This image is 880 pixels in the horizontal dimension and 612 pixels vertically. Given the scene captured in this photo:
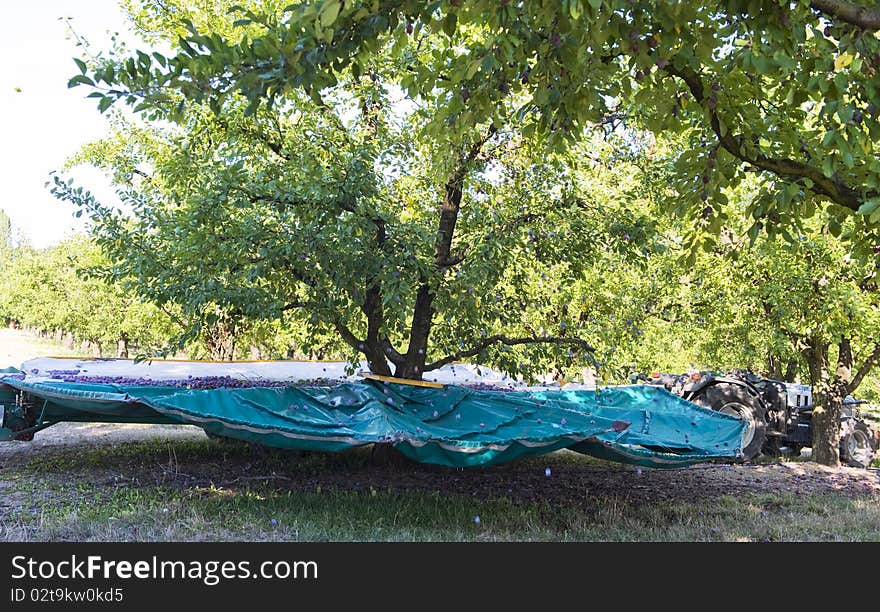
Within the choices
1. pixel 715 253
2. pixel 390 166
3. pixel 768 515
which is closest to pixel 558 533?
pixel 768 515

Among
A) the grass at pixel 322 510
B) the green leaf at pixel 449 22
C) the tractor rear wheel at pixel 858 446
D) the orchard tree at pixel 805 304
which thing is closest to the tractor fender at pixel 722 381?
the orchard tree at pixel 805 304

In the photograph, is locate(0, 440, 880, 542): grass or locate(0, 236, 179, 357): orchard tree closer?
locate(0, 440, 880, 542): grass

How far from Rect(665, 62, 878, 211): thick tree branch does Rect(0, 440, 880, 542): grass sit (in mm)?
2892

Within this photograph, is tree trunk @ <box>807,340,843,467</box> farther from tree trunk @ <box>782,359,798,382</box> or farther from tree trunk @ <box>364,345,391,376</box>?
tree trunk @ <box>364,345,391,376</box>

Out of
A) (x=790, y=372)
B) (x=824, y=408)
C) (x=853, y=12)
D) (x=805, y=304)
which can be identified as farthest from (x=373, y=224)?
(x=790, y=372)

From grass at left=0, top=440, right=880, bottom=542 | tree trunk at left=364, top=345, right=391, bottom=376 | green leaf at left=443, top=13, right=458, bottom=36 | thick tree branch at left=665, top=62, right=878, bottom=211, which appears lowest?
grass at left=0, top=440, right=880, bottom=542

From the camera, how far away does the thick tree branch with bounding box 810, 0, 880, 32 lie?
12.2 ft

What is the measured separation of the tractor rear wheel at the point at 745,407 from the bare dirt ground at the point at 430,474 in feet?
2.08

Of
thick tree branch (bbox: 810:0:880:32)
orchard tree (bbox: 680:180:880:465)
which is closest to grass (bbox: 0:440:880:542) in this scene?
orchard tree (bbox: 680:180:880:465)

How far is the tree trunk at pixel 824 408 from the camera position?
10.8 meters

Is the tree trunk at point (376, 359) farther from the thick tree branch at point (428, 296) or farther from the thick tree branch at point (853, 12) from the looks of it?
the thick tree branch at point (853, 12)

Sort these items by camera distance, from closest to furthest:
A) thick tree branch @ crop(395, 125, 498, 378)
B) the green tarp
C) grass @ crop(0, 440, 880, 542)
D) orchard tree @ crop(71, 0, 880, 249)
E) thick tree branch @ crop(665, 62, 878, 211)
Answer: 1. orchard tree @ crop(71, 0, 880, 249)
2. thick tree branch @ crop(665, 62, 878, 211)
3. grass @ crop(0, 440, 880, 542)
4. the green tarp
5. thick tree branch @ crop(395, 125, 498, 378)

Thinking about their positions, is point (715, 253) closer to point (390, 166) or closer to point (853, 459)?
point (853, 459)

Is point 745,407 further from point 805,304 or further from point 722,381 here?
point 805,304
